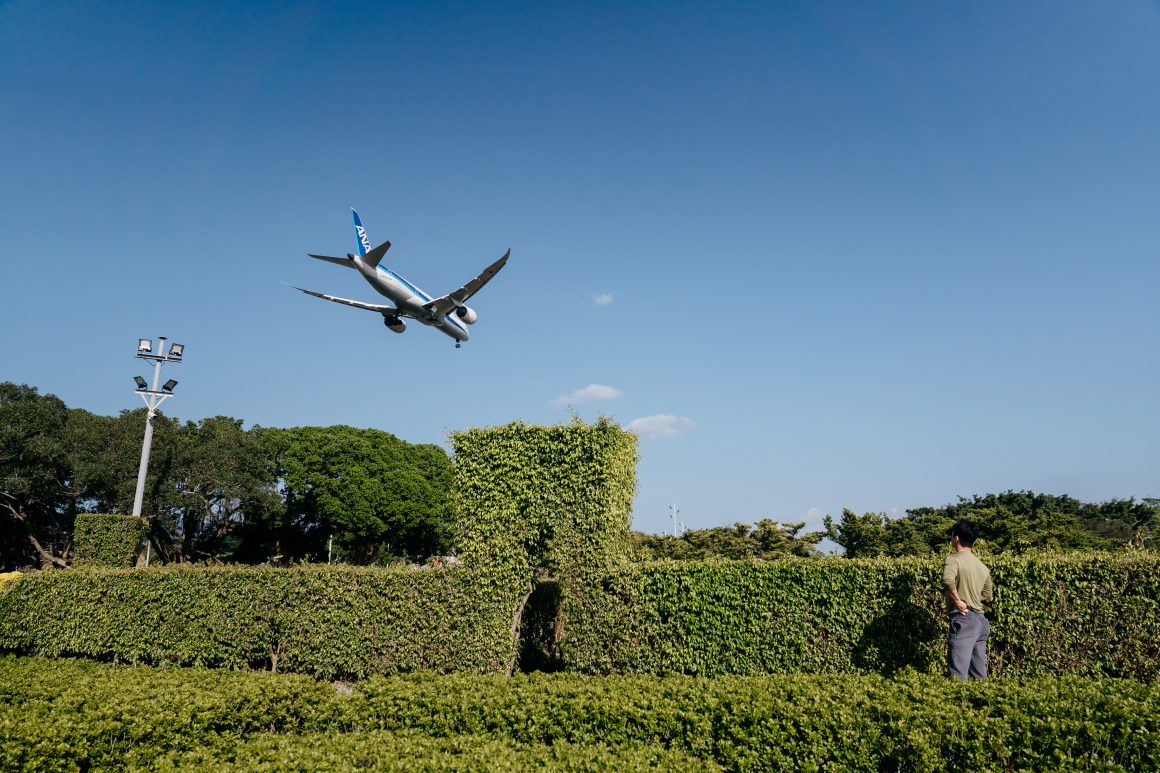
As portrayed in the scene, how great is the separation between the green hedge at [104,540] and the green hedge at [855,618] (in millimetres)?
13791

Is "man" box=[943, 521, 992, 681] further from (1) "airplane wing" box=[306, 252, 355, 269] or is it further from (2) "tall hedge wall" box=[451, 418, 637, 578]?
(1) "airplane wing" box=[306, 252, 355, 269]

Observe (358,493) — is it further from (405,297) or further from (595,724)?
(595,724)

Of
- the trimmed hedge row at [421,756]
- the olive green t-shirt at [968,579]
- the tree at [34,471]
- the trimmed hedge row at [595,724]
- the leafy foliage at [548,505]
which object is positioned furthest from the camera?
the tree at [34,471]

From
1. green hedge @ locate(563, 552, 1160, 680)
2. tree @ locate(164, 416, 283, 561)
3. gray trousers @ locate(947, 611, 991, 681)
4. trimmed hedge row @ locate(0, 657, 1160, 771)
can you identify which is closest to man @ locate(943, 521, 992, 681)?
gray trousers @ locate(947, 611, 991, 681)

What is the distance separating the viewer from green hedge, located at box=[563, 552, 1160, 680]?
7.47 meters

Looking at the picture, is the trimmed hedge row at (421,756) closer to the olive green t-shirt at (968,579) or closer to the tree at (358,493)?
the olive green t-shirt at (968,579)

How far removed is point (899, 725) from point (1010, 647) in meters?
3.44

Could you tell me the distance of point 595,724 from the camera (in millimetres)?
6566

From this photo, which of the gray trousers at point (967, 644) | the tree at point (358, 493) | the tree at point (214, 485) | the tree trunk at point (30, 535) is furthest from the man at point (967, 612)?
the tree at point (358, 493)

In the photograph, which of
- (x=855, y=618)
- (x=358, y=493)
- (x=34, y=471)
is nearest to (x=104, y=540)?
(x=855, y=618)

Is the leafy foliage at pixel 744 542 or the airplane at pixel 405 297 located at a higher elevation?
the airplane at pixel 405 297

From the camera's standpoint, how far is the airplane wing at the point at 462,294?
23641mm

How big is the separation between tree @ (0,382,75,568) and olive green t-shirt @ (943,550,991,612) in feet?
130

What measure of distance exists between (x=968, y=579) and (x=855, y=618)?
5.63ft
